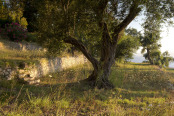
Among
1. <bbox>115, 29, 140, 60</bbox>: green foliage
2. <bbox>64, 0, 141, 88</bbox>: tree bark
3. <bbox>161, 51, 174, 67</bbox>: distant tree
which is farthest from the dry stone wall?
<bbox>161, 51, 174, 67</bbox>: distant tree

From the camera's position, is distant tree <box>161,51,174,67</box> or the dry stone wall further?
distant tree <box>161,51,174,67</box>

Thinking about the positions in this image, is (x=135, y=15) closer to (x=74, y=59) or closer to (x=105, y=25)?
(x=105, y=25)

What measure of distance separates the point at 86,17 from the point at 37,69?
6768 mm

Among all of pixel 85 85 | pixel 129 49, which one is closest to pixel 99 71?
pixel 85 85

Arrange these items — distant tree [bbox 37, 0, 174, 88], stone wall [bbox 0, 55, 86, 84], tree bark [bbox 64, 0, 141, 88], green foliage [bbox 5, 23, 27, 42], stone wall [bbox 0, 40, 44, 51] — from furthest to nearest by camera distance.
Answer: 1. green foliage [bbox 5, 23, 27, 42]
2. stone wall [bbox 0, 40, 44, 51]
3. stone wall [bbox 0, 55, 86, 84]
4. tree bark [bbox 64, 0, 141, 88]
5. distant tree [bbox 37, 0, 174, 88]

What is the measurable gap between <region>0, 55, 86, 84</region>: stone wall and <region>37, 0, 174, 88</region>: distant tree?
9.99 ft

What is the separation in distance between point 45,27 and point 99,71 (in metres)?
4.69

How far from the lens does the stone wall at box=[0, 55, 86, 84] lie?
9.06 metres

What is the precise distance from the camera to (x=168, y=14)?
8203 mm

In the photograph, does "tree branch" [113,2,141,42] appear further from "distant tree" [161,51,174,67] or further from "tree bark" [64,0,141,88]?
"distant tree" [161,51,174,67]

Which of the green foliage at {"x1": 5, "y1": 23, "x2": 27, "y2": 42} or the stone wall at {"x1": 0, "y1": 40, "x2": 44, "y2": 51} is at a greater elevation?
the green foliage at {"x1": 5, "y1": 23, "x2": 27, "y2": 42}

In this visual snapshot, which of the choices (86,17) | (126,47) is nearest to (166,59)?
(126,47)

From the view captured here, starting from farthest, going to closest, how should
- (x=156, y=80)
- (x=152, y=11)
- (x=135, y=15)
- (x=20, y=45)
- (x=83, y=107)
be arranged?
(x=20, y=45)
(x=156, y=80)
(x=135, y=15)
(x=152, y=11)
(x=83, y=107)

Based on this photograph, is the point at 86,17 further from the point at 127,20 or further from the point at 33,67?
the point at 33,67
